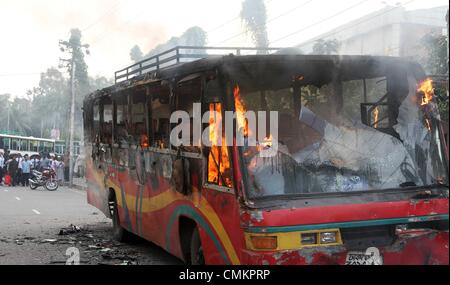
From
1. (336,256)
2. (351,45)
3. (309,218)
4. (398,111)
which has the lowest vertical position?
(336,256)

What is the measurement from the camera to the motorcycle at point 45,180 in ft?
81.0

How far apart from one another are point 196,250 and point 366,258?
72.8 inches

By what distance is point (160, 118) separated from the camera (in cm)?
684

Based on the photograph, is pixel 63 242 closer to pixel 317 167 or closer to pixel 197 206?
pixel 197 206

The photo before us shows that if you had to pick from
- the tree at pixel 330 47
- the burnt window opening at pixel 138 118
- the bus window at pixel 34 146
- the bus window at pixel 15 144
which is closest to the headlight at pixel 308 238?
the burnt window opening at pixel 138 118

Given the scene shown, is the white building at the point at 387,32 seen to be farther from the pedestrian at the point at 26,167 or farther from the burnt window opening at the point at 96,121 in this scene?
the pedestrian at the point at 26,167

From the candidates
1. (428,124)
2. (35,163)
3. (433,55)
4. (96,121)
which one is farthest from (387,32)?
A: (35,163)

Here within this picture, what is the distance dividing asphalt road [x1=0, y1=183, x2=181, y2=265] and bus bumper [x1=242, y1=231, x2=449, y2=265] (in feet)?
11.1

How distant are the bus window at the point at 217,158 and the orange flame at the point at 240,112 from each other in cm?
17

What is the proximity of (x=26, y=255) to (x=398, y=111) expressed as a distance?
5.59m

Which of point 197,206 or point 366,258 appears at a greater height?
point 197,206

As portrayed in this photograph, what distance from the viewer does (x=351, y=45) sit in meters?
8.00

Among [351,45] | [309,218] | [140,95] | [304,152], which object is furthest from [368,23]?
[309,218]
